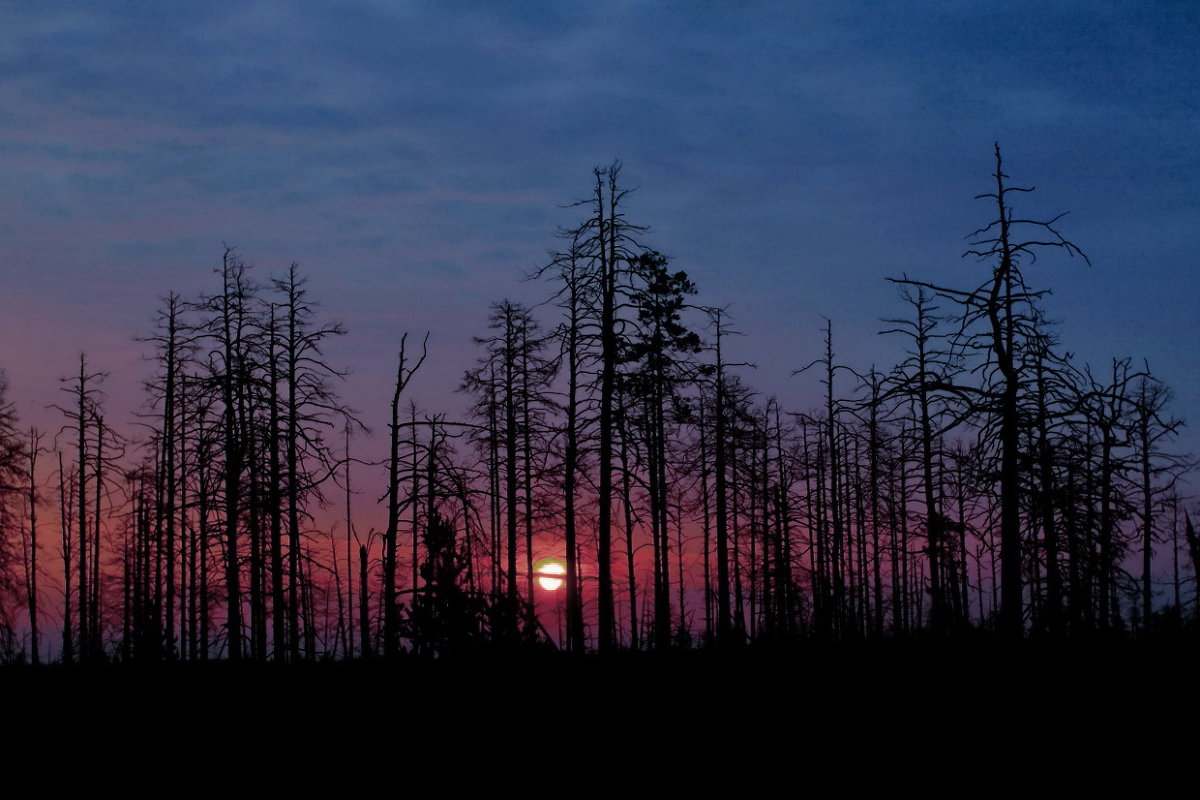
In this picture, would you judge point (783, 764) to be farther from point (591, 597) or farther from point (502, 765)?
point (591, 597)

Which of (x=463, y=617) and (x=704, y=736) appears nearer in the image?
(x=704, y=736)

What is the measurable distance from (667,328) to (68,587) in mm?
26823

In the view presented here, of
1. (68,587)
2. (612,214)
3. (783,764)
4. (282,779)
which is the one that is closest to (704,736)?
(783,764)

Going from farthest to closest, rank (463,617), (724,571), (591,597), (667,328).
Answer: (591,597) < (724,571) < (667,328) < (463,617)

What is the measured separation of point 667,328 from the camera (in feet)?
73.9

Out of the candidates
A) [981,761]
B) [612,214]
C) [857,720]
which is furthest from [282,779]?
[612,214]

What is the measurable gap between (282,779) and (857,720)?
545 centimetres

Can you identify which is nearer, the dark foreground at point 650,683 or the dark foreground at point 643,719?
the dark foreground at point 643,719

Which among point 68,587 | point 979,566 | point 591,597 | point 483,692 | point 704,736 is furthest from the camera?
point 591,597

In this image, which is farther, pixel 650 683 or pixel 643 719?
pixel 650 683

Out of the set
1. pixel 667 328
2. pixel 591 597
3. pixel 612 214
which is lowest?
pixel 591 597

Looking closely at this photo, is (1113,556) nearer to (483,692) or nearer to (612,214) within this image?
(612,214)

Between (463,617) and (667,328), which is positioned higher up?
(667,328)

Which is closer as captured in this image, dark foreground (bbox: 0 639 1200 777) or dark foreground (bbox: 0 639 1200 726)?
dark foreground (bbox: 0 639 1200 777)
